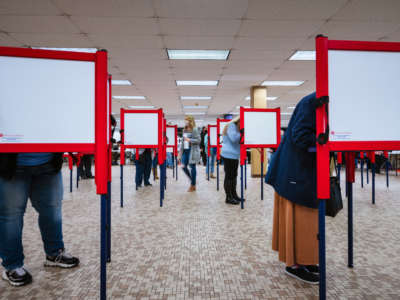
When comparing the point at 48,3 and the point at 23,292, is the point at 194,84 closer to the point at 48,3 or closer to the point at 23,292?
the point at 48,3

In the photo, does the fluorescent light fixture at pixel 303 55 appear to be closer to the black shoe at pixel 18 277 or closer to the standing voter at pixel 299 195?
the standing voter at pixel 299 195

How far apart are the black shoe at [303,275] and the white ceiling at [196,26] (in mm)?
2834

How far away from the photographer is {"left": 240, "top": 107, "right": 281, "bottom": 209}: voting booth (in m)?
3.13

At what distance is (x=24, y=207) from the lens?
1497 mm

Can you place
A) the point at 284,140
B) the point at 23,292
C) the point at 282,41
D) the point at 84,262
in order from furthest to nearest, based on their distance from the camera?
the point at 282,41 → the point at 84,262 → the point at 284,140 → the point at 23,292

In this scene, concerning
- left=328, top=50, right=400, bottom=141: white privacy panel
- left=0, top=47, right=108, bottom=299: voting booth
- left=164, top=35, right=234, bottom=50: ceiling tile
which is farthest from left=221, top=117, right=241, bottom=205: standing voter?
left=0, top=47, right=108, bottom=299: voting booth

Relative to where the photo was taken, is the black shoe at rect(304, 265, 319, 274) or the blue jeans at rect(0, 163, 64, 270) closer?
the blue jeans at rect(0, 163, 64, 270)

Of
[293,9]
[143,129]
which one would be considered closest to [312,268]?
[143,129]

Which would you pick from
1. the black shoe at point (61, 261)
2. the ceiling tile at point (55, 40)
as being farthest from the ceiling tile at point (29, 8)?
the black shoe at point (61, 261)

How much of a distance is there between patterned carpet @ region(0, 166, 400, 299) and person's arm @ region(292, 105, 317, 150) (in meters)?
0.81

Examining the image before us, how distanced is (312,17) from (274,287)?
3.30 meters

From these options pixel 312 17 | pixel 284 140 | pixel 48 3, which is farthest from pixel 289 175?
pixel 48 3

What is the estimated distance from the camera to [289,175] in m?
1.45

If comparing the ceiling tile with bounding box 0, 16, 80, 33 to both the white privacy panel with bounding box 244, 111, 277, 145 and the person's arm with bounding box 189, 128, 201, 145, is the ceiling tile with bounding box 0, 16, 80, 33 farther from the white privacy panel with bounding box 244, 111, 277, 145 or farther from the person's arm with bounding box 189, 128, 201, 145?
the white privacy panel with bounding box 244, 111, 277, 145
